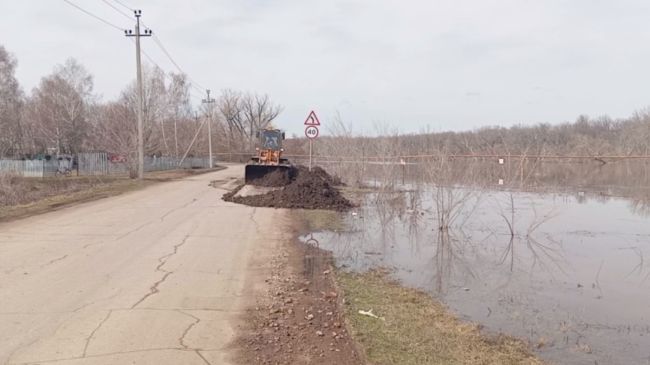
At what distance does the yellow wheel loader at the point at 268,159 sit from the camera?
2894cm

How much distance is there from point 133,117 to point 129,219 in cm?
5355

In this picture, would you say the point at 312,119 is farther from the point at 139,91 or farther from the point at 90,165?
the point at 90,165

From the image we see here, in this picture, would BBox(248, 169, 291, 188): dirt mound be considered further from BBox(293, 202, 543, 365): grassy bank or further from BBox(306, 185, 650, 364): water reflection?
BBox(293, 202, 543, 365): grassy bank

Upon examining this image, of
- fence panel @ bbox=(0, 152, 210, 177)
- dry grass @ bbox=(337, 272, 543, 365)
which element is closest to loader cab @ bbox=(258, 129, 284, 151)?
fence panel @ bbox=(0, 152, 210, 177)

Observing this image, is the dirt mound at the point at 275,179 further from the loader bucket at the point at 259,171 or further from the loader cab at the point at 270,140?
the loader cab at the point at 270,140

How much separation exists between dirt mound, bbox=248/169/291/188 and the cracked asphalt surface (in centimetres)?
1112

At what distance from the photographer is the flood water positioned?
6832 mm

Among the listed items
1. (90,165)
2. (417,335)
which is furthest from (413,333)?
(90,165)

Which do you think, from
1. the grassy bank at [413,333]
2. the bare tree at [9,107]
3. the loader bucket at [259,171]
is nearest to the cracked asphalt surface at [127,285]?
the grassy bank at [413,333]

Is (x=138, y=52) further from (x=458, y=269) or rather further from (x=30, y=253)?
(x=458, y=269)

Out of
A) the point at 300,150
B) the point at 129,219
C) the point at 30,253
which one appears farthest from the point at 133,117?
the point at 30,253

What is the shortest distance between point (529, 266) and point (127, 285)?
7603 mm

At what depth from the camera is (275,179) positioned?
89.0 feet

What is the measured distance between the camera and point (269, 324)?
6312 mm
